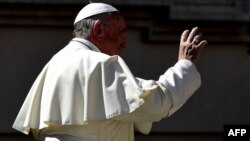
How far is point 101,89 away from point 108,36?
0.98 feet

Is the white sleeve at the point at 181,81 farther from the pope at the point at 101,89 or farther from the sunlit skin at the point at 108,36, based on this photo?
the sunlit skin at the point at 108,36

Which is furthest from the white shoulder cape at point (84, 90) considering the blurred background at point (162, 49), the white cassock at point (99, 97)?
the blurred background at point (162, 49)

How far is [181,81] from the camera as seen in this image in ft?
17.7

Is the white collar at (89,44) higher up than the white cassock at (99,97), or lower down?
higher up

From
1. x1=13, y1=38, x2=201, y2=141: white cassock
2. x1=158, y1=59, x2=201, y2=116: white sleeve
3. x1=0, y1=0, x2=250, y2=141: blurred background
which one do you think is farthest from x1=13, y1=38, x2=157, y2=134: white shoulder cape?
x1=0, y1=0, x2=250, y2=141: blurred background

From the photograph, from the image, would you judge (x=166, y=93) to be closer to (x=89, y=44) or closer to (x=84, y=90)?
(x=84, y=90)

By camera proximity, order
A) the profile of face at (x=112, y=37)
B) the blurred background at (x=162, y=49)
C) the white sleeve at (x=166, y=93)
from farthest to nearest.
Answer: the blurred background at (x=162, y=49) → the profile of face at (x=112, y=37) → the white sleeve at (x=166, y=93)

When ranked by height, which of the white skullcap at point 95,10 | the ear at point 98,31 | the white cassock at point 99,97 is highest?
the white skullcap at point 95,10

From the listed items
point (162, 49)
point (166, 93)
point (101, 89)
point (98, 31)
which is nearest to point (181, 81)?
point (166, 93)

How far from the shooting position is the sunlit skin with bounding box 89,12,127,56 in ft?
18.4

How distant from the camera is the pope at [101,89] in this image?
5.37 meters

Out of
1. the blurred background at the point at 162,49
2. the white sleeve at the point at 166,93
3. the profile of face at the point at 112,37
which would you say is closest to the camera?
the white sleeve at the point at 166,93

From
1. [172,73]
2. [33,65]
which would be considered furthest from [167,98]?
[33,65]

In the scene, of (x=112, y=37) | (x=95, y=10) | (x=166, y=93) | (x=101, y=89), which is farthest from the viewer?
(x=95, y=10)
